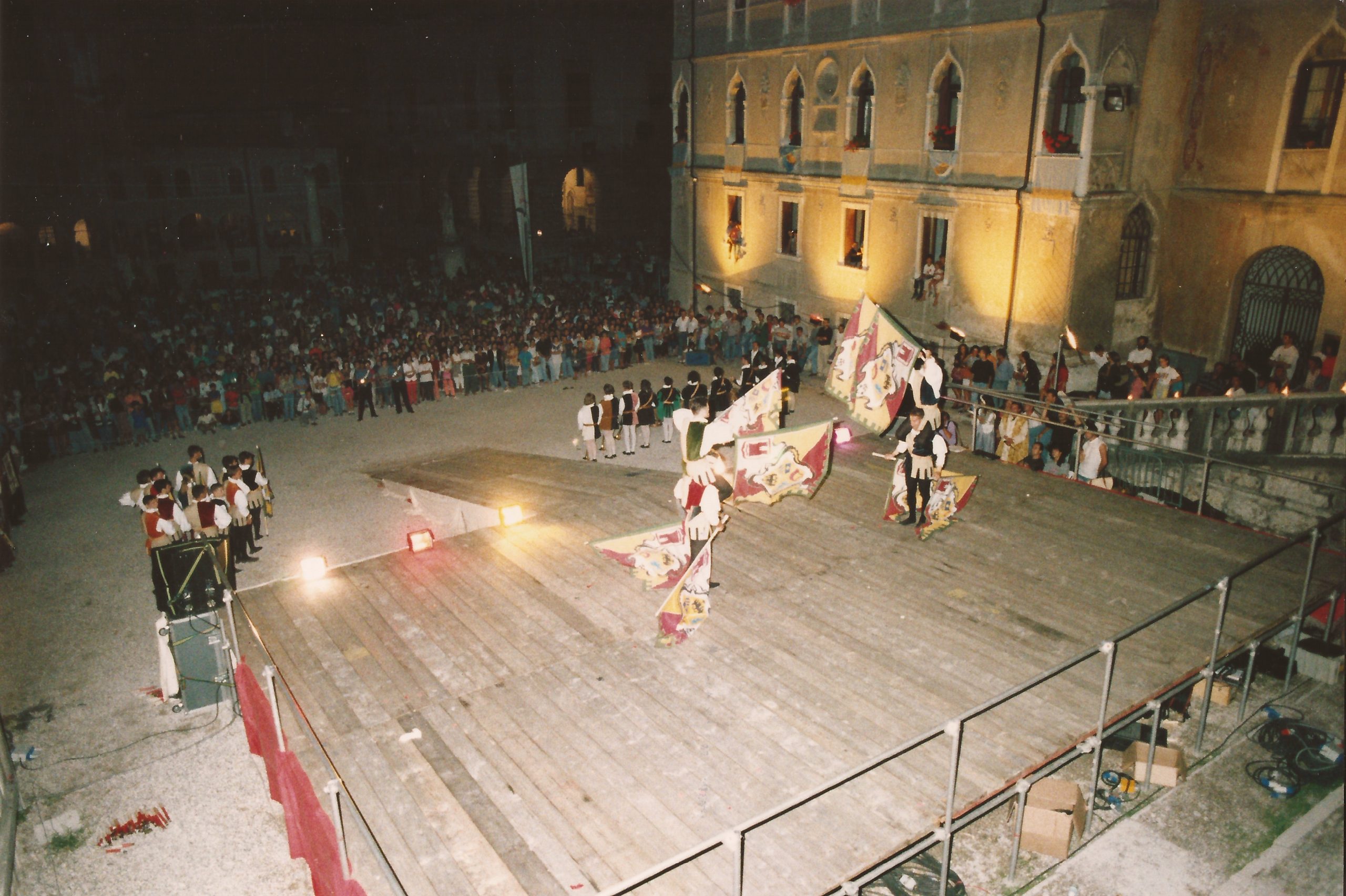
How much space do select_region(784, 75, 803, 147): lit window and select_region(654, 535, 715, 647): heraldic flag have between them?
69.6 ft

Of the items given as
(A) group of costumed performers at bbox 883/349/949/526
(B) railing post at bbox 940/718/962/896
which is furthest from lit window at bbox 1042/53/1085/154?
(B) railing post at bbox 940/718/962/896

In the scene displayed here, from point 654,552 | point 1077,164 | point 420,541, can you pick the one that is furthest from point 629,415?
point 1077,164

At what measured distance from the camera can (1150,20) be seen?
19.5 m

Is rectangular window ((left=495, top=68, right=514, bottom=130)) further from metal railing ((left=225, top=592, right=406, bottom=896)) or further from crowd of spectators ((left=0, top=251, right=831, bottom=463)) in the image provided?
Result: metal railing ((left=225, top=592, right=406, bottom=896))

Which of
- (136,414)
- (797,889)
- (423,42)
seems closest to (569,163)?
(423,42)

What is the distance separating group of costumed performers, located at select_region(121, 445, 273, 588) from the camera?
12.8 meters

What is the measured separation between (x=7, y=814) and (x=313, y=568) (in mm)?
3930

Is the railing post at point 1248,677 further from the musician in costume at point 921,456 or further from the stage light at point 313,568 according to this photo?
the stage light at point 313,568

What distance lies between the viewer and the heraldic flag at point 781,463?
12570 millimetres

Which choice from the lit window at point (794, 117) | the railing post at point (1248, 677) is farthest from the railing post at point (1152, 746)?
the lit window at point (794, 117)

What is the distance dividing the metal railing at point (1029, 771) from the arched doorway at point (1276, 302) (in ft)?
39.8

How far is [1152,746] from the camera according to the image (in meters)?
8.02

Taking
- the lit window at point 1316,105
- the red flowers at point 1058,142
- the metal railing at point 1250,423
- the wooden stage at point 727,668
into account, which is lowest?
the wooden stage at point 727,668

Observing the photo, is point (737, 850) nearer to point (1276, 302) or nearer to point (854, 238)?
point (1276, 302)
